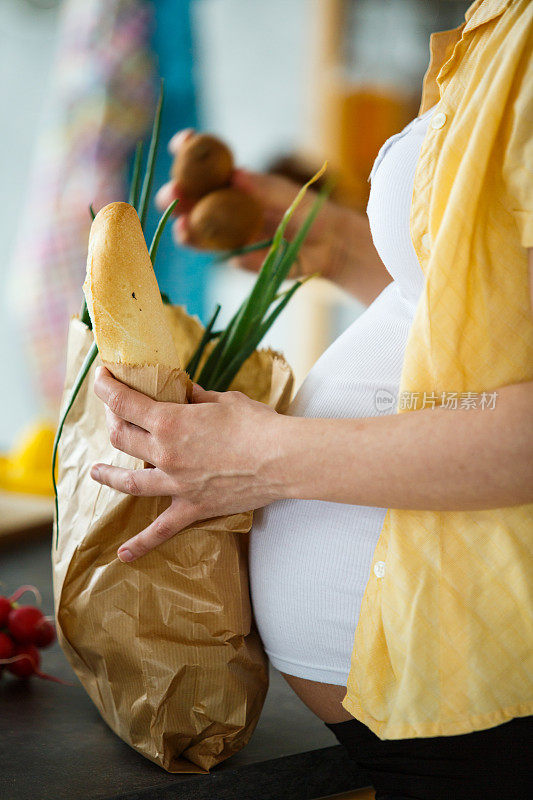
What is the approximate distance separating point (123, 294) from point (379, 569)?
12.4 inches

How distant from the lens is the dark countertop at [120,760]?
2.36ft

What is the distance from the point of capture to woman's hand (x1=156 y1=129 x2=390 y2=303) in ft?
3.54

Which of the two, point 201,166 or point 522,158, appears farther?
point 201,166

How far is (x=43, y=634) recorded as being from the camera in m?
1.00

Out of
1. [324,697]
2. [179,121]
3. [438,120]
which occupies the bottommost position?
[324,697]

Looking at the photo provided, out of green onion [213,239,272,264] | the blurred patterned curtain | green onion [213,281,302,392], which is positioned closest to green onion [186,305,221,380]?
green onion [213,281,302,392]

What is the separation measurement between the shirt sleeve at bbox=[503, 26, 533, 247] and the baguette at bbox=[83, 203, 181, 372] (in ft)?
1.01

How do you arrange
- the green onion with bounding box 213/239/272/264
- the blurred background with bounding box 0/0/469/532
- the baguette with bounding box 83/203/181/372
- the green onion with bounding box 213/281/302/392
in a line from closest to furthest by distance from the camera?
the baguette with bounding box 83/203/181/372
the green onion with bounding box 213/281/302/392
the green onion with bounding box 213/239/272/264
the blurred background with bounding box 0/0/469/532

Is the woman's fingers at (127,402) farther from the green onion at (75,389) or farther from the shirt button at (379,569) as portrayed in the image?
the shirt button at (379,569)

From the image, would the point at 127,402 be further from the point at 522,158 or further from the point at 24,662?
the point at 24,662

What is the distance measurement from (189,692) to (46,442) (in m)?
1.27

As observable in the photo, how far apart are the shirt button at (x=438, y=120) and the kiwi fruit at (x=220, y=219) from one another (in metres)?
0.55

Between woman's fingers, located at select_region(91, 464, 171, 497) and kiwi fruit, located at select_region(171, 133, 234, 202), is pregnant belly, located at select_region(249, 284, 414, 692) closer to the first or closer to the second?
woman's fingers, located at select_region(91, 464, 171, 497)

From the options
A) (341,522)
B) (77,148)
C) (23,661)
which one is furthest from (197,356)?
(77,148)
